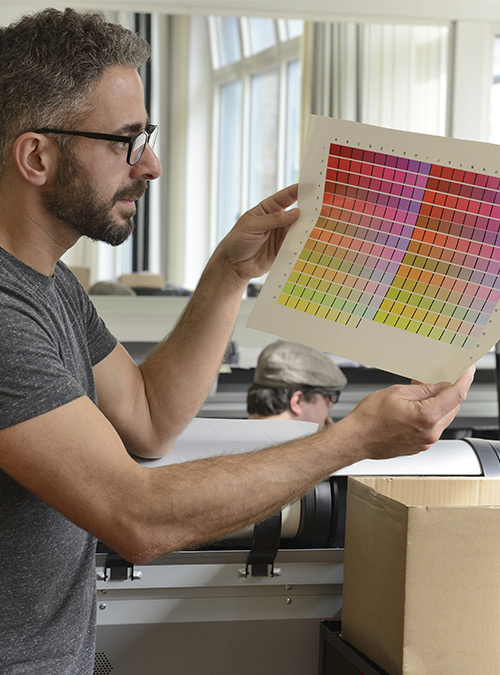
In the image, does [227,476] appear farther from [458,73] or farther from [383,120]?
[383,120]

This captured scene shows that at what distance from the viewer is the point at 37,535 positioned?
0.93m

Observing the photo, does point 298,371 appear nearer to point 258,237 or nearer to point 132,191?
point 258,237

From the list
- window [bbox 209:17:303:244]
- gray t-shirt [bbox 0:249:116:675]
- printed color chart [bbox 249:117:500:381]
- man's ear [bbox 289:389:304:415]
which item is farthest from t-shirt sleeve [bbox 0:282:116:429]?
window [bbox 209:17:303:244]

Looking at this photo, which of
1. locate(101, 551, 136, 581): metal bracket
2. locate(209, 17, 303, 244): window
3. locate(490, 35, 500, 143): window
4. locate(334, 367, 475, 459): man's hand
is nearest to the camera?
locate(334, 367, 475, 459): man's hand

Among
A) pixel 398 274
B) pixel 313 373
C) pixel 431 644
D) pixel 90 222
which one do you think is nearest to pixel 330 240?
pixel 398 274

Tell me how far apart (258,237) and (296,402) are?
4.10ft

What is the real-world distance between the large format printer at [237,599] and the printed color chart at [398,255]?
0.28 meters

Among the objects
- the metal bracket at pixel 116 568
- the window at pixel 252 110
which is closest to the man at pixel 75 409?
the metal bracket at pixel 116 568

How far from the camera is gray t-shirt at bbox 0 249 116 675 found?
0.82 m

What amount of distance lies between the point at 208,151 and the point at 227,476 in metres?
5.34

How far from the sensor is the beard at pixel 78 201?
977 millimetres

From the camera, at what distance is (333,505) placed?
3.89 ft

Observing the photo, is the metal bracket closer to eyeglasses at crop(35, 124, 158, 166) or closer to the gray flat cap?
eyeglasses at crop(35, 124, 158, 166)

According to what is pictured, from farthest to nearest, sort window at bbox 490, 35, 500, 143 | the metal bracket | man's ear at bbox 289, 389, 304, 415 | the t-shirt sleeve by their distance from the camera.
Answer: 1. window at bbox 490, 35, 500, 143
2. man's ear at bbox 289, 389, 304, 415
3. the metal bracket
4. the t-shirt sleeve
